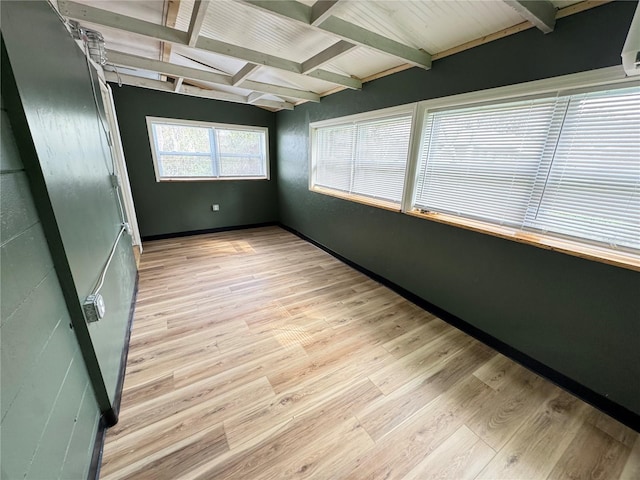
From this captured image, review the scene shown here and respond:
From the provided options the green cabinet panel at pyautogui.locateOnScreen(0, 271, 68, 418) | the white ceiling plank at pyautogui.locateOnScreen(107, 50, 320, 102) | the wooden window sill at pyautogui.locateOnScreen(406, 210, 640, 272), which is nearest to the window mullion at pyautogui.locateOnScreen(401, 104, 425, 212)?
the wooden window sill at pyautogui.locateOnScreen(406, 210, 640, 272)

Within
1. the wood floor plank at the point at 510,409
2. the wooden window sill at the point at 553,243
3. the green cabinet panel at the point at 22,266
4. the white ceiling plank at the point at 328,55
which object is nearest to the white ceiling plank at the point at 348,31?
the white ceiling plank at the point at 328,55

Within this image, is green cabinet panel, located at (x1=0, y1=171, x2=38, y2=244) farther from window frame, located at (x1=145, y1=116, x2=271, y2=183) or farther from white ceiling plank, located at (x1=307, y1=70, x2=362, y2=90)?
window frame, located at (x1=145, y1=116, x2=271, y2=183)

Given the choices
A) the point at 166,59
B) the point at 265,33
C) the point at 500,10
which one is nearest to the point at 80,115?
the point at 265,33

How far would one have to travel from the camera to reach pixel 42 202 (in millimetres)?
896

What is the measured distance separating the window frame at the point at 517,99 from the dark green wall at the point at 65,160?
2.38m

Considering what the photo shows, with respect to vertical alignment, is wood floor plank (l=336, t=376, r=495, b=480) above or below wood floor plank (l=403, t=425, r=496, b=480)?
above

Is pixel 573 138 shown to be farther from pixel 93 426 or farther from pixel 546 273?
pixel 93 426

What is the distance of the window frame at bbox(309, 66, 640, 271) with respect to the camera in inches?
51.6

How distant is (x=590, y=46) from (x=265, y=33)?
213cm

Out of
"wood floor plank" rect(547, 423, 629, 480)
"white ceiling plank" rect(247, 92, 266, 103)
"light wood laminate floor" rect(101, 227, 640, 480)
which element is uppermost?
"white ceiling plank" rect(247, 92, 266, 103)

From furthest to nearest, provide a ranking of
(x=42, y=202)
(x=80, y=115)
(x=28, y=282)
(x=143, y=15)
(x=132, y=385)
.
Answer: (x=143, y=15), (x=132, y=385), (x=80, y=115), (x=42, y=202), (x=28, y=282)

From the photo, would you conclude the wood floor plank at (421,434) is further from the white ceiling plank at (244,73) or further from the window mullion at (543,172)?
the white ceiling plank at (244,73)

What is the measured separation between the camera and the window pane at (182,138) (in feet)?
12.8

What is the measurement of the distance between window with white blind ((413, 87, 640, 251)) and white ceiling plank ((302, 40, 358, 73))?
2.94 ft
